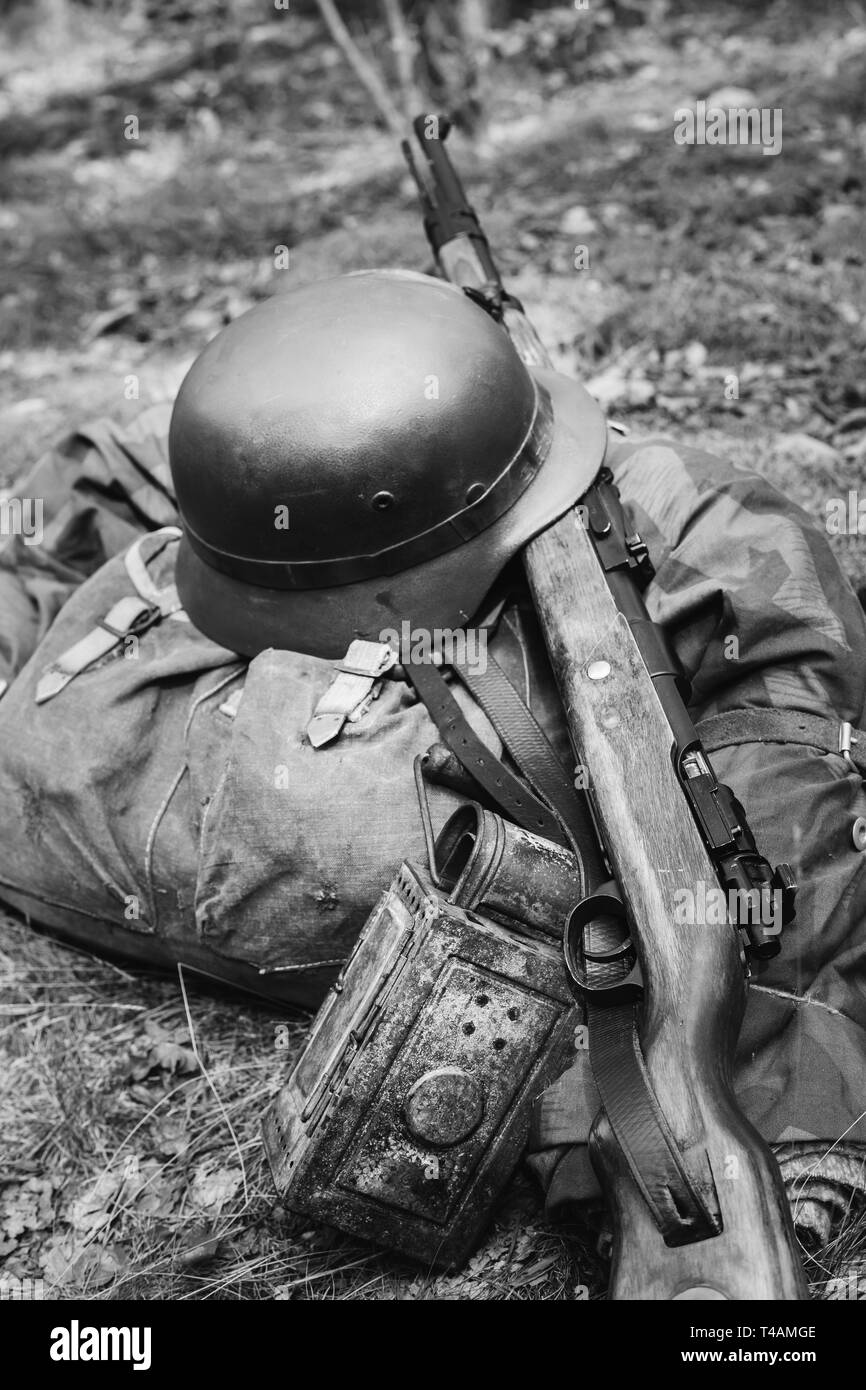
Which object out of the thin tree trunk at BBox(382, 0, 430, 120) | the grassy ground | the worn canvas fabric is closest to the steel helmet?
the worn canvas fabric

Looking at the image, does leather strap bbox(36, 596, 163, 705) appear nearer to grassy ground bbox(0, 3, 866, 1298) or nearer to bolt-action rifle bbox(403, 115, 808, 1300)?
grassy ground bbox(0, 3, 866, 1298)

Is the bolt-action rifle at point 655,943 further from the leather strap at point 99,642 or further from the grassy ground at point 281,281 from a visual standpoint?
the leather strap at point 99,642

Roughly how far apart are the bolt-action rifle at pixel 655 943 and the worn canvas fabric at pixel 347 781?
0.20m

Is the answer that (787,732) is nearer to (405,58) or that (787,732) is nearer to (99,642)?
(99,642)

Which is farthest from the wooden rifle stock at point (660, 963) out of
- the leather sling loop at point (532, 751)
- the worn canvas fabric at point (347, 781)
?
the worn canvas fabric at point (347, 781)

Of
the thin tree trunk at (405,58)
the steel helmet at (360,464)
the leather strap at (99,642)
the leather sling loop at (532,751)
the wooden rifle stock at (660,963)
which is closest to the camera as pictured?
the wooden rifle stock at (660,963)

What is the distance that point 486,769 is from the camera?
2750 mm

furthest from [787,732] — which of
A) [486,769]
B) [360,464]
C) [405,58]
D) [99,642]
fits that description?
[405,58]

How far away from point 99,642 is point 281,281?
12.0 feet

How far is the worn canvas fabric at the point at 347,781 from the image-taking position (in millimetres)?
2504

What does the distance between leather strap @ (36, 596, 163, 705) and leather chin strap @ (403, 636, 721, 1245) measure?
853 mm

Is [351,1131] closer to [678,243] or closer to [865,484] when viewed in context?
[865,484]

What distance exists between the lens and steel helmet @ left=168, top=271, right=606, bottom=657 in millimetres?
2893
